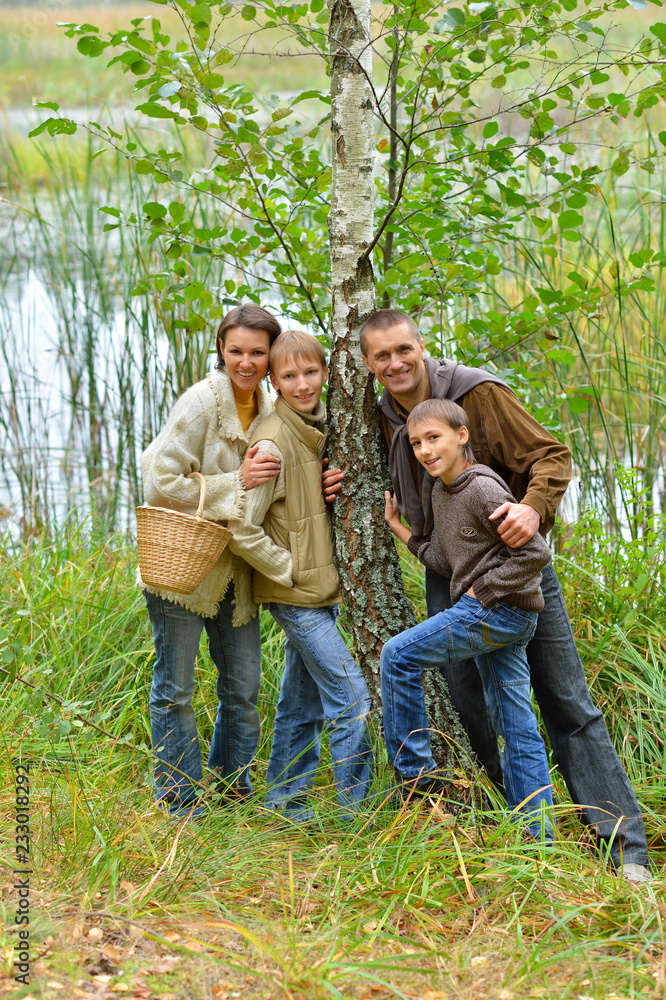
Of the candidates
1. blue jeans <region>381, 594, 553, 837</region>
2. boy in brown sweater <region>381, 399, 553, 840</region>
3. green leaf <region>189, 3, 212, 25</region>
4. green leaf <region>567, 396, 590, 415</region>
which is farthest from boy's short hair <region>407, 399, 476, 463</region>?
green leaf <region>189, 3, 212, 25</region>

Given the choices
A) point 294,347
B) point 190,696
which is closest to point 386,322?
point 294,347

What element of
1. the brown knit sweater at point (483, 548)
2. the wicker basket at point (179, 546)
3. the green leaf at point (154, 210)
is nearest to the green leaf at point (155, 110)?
the green leaf at point (154, 210)

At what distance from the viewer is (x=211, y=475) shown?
2.49m

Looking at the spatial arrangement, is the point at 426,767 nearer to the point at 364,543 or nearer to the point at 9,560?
the point at 364,543

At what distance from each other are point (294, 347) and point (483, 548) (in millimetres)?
768

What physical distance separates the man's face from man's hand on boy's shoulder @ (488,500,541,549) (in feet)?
1.43

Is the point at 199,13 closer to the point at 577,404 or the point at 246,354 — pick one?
the point at 246,354

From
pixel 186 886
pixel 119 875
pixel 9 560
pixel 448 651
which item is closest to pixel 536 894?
pixel 448 651

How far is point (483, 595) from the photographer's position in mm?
2207

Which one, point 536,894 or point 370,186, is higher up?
point 370,186

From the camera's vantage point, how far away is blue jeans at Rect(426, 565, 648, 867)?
8.11 feet

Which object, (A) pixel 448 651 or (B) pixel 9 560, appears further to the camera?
(B) pixel 9 560

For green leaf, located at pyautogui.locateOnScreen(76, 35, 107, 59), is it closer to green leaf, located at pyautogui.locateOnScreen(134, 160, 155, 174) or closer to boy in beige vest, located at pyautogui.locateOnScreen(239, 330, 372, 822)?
green leaf, located at pyautogui.locateOnScreen(134, 160, 155, 174)

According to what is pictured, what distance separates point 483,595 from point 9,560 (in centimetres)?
249
